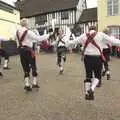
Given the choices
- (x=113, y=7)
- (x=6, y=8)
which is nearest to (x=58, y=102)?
(x=6, y=8)

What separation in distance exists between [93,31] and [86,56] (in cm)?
60

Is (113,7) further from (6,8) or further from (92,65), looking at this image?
(92,65)

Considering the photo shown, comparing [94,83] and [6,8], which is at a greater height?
[6,8]

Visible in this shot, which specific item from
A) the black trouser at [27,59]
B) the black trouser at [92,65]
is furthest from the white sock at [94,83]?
the black trouser at [27,59]

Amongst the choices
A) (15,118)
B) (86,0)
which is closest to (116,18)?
(86,0)

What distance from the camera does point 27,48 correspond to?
11.8 metres

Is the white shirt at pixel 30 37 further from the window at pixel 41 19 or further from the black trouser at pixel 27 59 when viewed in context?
the window at pixel 41 19

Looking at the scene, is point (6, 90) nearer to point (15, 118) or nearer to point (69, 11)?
point (15, 118)

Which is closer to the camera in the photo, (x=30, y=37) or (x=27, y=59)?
(x=30, y=37)

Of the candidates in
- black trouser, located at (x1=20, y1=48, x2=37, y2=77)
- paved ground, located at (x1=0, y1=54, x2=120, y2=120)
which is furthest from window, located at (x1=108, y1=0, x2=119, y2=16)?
black trouser, located at (x1=20, y1=48, x2=37, y2=77)

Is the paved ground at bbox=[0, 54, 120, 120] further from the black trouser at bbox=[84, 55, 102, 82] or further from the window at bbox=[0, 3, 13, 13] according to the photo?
the window at bbox=[0, 3, 13, 13]

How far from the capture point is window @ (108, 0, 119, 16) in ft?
127

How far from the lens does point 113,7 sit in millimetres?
38938

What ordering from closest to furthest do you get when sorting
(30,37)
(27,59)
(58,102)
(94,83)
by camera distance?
1. (94,83)
2. (58,102)
3. (30,37)
4. (27,59)
